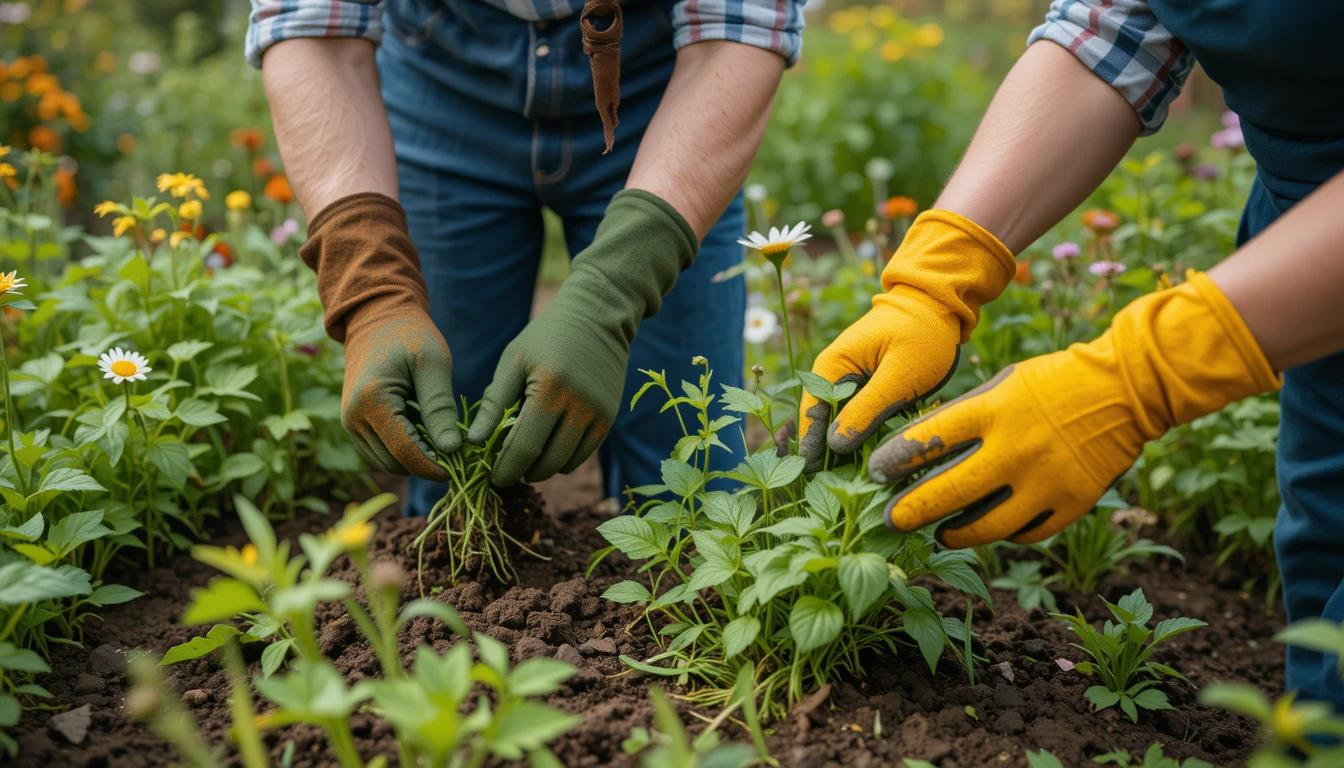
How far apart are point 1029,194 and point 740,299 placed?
0.91 meters

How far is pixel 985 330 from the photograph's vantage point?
90.4 inches

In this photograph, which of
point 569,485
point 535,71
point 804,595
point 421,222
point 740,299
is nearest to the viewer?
point 804,595

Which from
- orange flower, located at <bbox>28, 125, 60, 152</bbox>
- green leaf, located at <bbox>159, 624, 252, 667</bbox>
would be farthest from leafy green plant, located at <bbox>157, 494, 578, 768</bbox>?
orange flower, located at <bbox>28, 125, 60, 152</bbox>

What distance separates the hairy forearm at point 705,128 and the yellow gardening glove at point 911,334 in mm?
406

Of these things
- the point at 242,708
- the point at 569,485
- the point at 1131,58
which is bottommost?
the point at 569,485

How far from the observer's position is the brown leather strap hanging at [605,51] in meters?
1.64

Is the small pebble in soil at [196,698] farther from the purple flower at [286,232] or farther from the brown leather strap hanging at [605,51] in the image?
the purple flower at [286,232]

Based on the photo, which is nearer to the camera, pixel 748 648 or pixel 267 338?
pixel 748 648

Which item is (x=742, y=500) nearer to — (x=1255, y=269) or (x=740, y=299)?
(x=1255, y=269)

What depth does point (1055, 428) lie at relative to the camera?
122cm

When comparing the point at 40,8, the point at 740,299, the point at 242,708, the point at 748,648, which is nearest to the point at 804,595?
the point at 748,648

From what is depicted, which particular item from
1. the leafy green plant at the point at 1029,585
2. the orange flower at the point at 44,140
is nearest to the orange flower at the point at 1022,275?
the leafy green plant at the point at 1029,585

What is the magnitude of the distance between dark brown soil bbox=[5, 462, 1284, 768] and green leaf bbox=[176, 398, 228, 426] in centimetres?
34

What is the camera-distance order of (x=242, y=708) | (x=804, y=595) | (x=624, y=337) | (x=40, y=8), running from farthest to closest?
1. (x=40, y=8)
2. (x=624, y=337)
3. (x=804, y=595)
4. (x=242, y=708)
